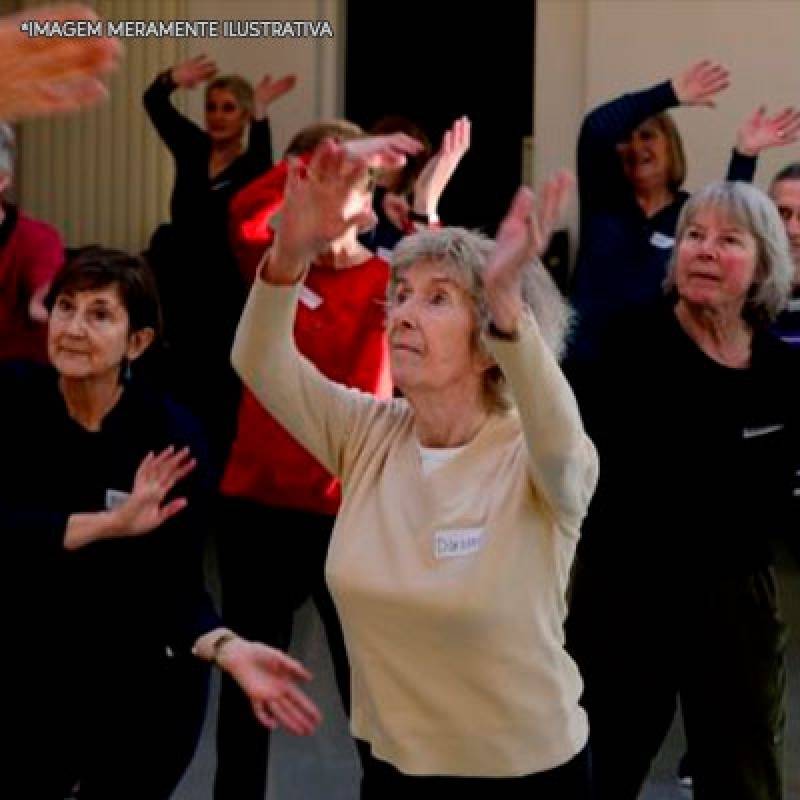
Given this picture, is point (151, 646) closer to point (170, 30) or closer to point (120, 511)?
point (120, 511)

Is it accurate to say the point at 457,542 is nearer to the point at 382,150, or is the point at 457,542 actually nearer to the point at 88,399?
the point at 382,150

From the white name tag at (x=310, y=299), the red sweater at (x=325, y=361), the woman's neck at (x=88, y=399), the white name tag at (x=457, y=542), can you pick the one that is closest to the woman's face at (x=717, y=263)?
the red sweater at (x=325, y=361)

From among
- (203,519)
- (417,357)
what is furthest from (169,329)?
(417,357)

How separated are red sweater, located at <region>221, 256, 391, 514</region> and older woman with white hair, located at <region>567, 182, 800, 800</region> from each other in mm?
667

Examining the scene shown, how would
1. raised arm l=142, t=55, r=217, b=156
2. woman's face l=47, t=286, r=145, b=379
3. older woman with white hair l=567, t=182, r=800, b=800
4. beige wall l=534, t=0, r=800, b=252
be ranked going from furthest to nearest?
beige wall l=534, t=0, r=800, b=252, raised arm l=142, t=55, r=217, b=156, older woman with white hair l=567, t=182, r=800, b=800, woman's face l=47, t=286, r=145, b=379

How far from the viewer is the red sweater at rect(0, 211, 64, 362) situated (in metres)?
4.63

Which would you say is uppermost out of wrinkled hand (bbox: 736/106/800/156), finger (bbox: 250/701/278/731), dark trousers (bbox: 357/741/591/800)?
wrinkled hand (bbox: 736/106/800/156)

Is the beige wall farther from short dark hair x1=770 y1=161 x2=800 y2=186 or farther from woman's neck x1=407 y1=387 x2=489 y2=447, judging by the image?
woman's neck x1=407 y1=387 x2=489 y2=447

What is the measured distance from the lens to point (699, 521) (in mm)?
3322

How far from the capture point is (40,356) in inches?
186

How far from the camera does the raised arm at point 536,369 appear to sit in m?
2.35

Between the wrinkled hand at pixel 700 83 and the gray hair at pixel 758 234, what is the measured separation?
1306 mm

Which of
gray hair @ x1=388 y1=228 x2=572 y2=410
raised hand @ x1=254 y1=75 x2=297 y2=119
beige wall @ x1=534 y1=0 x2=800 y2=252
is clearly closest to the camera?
gray hair @ x1=388 y1=228 x2=572 y2=410

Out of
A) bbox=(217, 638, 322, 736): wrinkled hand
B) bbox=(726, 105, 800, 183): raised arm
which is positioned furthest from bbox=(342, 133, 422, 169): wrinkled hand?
A: bbox=(726, 105, 800, 183): raised arm
